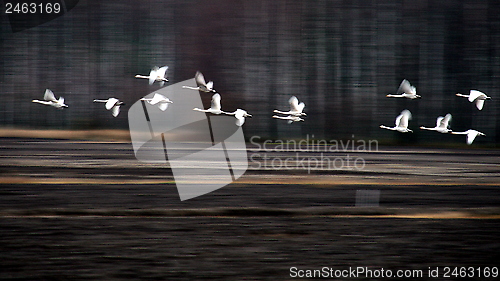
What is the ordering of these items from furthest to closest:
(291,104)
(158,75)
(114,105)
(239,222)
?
(114,105) → (158,75) → (291,104) → (239,222)

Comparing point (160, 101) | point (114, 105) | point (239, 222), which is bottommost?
point (239, 222)

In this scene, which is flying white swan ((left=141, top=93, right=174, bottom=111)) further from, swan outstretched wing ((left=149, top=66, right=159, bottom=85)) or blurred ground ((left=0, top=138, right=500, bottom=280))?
blurred ground ((left=0, top=138, right=500, bottom=280))

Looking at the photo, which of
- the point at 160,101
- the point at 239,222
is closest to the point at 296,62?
the point at 160,101

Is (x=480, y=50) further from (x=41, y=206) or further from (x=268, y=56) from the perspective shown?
(x=41, y=206)

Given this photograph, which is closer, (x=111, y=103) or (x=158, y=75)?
(x=158, y=75)

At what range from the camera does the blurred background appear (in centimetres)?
1833

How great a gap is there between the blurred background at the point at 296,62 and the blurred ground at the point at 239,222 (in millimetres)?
6081

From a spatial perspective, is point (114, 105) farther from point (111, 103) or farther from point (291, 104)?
point (291, 104)

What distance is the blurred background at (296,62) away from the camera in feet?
60.1

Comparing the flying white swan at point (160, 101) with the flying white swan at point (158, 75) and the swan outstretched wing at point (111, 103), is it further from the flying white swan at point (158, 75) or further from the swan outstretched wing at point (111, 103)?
the swan outstretched wing at point (111, 103)

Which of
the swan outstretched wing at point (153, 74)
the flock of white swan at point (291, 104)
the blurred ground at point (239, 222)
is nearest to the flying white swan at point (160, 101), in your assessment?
the flock of white swan at point (291, 104)

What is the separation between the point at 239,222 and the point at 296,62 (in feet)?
38.2

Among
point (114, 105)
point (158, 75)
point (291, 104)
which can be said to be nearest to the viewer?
point (291, 104)

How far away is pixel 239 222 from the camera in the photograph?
760cm
